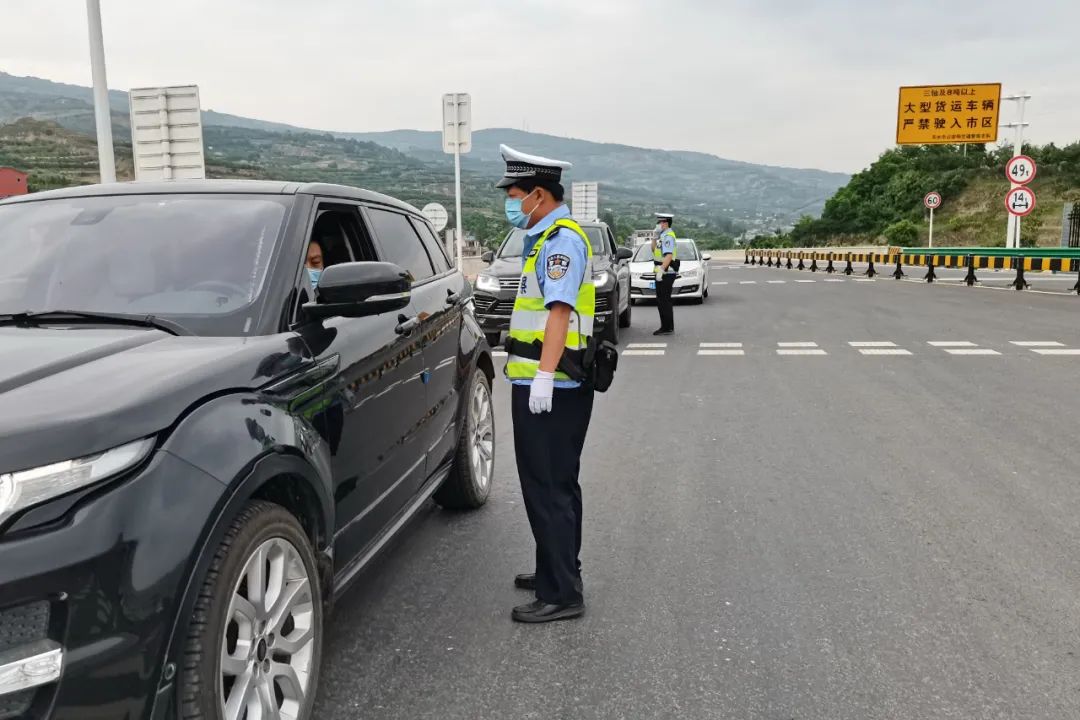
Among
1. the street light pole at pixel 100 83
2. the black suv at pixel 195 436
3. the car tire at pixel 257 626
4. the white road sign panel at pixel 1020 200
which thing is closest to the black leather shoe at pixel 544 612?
the black suv at pixel 195 436

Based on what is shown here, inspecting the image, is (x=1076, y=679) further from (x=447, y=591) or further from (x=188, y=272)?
(x=188, y=272)

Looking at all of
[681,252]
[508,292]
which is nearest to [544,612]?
[508,292]

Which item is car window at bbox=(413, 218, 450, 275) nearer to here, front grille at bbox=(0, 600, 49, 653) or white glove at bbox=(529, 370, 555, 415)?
white glove at bbox=(529, 370, 555, 415)

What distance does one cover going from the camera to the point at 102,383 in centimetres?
215

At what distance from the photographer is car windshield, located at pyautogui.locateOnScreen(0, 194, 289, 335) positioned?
296cm

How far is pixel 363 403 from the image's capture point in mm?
3221

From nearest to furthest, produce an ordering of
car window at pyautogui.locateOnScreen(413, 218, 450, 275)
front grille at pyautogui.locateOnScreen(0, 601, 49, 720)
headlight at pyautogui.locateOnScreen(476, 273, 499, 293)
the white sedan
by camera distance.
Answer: front grille at pyautogui.locateOnScreen(0, 601, 49, 720), car window at pyautogui.locateOnScreen(413, 218, 450, 275), headlight at pyautogui.locateOnScreen(476, 273, 499, 293), the white sedan

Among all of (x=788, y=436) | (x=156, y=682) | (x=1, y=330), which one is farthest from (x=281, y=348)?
(x=788, y=436)

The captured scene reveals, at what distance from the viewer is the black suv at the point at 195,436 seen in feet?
6.06

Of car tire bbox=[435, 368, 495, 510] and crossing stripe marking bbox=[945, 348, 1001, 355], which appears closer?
car tire bbox=[435, 368, 495, 510]

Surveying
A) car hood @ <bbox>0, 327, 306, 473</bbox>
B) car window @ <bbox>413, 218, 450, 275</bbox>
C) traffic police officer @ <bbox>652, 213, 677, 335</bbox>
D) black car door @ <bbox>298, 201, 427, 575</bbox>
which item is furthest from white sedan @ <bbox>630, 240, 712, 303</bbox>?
car hood @ <bbox>0, 327, 306, 473</bbox>

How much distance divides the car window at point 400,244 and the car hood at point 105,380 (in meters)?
1.44

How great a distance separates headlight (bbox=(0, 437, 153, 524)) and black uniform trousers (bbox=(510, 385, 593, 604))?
6.18ft

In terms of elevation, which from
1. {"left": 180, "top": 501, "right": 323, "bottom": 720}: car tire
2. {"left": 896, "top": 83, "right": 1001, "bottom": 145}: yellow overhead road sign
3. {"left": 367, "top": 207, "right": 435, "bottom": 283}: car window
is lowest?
{"left": 180, "top": 501, "right": 323, "bottom": 720}: car tire
